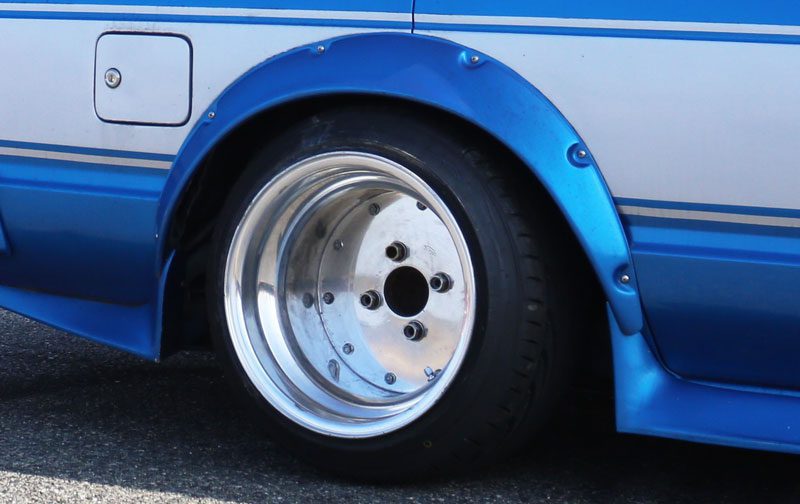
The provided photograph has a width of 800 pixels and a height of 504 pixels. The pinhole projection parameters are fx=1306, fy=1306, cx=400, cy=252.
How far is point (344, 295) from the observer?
2.87 metres

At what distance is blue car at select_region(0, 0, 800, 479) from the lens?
2359 millimetres

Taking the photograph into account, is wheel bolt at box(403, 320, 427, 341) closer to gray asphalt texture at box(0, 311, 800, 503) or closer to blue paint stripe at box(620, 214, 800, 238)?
gray asphalt texture at box(0, 311, 800, 503)

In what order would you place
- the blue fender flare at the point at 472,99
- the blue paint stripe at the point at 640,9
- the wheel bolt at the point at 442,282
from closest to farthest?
the blue paint stripe at the point at 640,9 < the blue fender flare at the point at 472,99 < the wheel bolt at the point at 442,282

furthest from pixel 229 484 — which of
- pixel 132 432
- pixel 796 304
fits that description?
pixel 796 304

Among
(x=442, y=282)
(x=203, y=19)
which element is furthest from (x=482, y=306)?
(x=203, y=19)

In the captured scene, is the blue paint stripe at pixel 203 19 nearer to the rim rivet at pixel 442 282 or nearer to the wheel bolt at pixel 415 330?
the rim rivet at pixel 442 282

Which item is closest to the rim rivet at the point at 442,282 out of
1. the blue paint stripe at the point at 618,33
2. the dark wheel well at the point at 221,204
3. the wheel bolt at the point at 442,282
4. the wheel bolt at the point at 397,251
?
the wheel bolt at the point at 442,282

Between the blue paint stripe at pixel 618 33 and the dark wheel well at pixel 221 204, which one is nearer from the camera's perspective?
the blue paint stripe at pixel 618 33

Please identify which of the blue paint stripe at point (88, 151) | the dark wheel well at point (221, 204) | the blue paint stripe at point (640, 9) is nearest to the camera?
the blue paint stripe at point (640, 9)

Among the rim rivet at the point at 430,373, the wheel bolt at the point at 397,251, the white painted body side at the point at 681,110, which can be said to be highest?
the white painted body side at the point at 681,110

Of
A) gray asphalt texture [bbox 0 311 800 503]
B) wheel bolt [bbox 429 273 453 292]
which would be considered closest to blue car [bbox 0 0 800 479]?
wheel bolt [bbox 429 273 453 292]

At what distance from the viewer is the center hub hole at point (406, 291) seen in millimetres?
2752

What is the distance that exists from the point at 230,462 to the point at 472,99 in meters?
0.96

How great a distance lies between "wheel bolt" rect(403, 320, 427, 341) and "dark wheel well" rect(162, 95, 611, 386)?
1.10 feet
